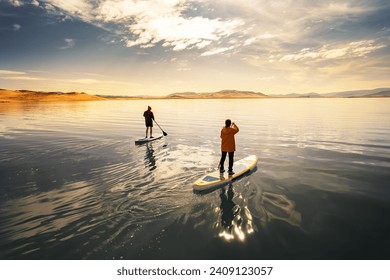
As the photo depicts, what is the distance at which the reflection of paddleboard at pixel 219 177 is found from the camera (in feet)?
30.1

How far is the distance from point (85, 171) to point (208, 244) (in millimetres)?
8191

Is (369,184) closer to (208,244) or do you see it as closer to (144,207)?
(208,244)

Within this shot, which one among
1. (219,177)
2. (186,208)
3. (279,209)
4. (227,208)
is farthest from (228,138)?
(186,208)

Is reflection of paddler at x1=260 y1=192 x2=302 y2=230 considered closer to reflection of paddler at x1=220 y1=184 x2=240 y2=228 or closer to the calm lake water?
the calm lake water

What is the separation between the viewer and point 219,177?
32.8 feet

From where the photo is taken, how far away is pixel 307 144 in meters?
18.2

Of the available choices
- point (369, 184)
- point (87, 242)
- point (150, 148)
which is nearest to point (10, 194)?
point (87, 242)

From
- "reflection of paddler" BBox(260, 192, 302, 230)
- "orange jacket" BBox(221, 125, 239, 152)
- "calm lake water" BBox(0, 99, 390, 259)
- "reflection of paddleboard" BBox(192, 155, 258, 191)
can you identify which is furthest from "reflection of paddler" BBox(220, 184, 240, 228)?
"orange jacket" BBox(221, 125, 239, 152)

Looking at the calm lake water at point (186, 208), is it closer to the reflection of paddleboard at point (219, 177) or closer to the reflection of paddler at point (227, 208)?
the reflection of paddler at point (227, 208)

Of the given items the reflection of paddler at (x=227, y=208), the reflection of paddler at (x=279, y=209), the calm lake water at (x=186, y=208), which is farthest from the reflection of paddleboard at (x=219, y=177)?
the reflection of paddler at (x=279, y=209)

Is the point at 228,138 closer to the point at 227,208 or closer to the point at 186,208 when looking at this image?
the point at 227,208

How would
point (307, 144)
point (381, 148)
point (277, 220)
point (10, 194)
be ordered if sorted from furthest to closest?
point (307, 144), point (381, 148), point (10, 194), point (277, 220)
